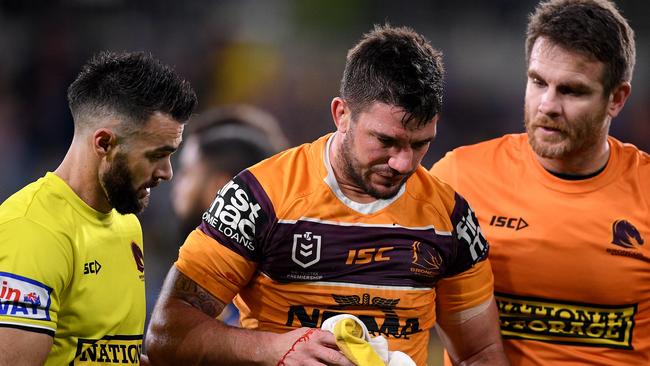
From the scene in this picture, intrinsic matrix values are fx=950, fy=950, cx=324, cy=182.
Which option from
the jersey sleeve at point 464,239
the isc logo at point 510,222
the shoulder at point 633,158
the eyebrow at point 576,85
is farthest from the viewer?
the shoulder at point 633,158

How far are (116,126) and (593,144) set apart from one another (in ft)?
6.02

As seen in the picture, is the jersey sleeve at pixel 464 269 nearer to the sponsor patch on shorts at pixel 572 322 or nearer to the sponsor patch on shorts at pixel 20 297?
the sponsor patch on shorts at pixel 572 322

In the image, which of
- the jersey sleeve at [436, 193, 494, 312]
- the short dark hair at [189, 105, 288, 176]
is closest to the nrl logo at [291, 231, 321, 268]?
the jersey sleeve at [436, 193, 494, 312]

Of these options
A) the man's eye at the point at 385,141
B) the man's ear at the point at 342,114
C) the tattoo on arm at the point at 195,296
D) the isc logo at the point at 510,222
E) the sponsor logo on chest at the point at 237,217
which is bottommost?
the tattoo on arm at the point at 195,296

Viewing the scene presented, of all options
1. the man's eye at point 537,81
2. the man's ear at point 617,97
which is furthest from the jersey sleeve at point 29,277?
the man's ear at point 617,97

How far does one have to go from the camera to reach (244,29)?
29.3ft

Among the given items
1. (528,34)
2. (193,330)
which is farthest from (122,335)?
(528,34)

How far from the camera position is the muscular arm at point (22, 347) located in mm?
2576

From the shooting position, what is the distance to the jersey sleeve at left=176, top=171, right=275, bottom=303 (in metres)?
3.01

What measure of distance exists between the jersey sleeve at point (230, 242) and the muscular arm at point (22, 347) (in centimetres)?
56

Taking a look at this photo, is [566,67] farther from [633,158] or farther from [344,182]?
[344,182]

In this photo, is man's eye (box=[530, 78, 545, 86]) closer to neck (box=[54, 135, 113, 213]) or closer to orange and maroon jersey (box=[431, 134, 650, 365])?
orange and maroon jersey (box=[431, 134, 650, 365])

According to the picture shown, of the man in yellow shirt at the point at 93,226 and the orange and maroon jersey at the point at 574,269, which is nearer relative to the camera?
the man in yellow shirt at the point at 93,226

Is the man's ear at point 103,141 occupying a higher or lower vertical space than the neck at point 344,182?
higher
